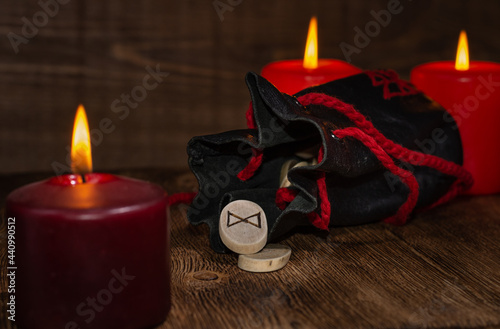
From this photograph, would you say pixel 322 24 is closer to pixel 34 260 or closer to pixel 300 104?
pixel 300 104

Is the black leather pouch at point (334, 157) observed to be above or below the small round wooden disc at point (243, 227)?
above

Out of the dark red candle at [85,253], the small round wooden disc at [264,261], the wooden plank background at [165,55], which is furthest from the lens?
the wooden plank background at [165,55]

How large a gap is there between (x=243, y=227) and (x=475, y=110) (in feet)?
1.52

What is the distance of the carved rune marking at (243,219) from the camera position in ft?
2.49

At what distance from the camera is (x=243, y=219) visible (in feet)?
2.50

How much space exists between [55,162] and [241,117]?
39 centimetres

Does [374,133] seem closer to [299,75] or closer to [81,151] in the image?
[299,75]

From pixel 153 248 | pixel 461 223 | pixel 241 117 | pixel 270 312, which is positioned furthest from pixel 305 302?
pixel 241 117

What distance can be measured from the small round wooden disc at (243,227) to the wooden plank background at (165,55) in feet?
2.01

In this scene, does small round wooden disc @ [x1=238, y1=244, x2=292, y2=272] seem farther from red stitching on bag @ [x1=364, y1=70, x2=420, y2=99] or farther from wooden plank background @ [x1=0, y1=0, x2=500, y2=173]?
wooden plank background @ [x1=0, y1=0, x2=500, y2=173]

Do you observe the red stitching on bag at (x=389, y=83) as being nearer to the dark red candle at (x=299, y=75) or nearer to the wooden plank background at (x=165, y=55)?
the dark red candle at (x=299, y=75)

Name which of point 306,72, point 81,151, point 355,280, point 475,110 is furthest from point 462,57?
point 81,151

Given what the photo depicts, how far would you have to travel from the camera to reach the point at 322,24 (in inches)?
54.3

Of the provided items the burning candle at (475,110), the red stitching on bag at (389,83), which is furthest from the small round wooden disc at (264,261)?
the burning candle at (475,110)
